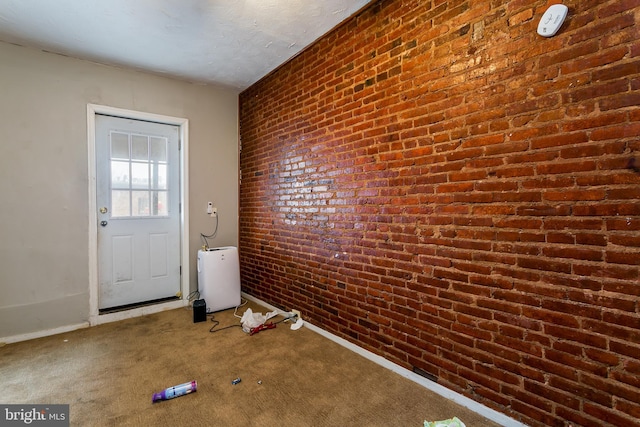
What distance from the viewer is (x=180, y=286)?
3.54m

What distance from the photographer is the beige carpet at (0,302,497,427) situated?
1650 mm

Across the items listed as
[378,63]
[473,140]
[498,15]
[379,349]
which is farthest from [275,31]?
[379,349]

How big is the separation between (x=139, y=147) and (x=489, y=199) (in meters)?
3.51

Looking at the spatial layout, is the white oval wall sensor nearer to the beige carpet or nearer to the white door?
the beige carpet

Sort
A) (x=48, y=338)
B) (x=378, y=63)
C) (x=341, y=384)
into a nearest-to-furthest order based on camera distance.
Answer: (x=341, y=384) → (x=378, y=63) → (x=48, y=338)

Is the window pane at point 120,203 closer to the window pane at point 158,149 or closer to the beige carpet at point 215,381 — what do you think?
the window pane at point 158,149

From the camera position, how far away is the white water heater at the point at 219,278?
3270mm

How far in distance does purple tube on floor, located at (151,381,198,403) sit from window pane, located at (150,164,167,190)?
91.1 inches

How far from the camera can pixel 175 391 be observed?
1823 mm

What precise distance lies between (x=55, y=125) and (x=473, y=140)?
12.0 ft

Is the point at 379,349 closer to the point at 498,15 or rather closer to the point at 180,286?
the point at 498,15

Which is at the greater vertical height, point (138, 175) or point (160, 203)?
point (138, 175)

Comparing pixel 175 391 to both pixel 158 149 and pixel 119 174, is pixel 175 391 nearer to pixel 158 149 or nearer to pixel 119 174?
pixel 119 174

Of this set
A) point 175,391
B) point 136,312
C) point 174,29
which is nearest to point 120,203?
point 136,312
